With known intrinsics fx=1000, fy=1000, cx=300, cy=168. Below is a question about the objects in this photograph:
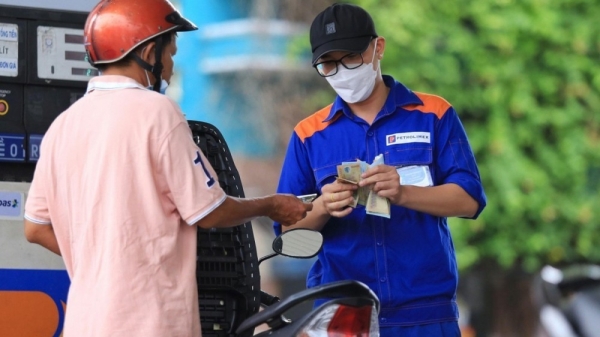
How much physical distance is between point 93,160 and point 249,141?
6.25 m

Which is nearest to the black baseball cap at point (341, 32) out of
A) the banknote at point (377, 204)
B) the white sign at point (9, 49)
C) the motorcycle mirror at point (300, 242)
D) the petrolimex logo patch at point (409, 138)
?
the petrolimex logo patch at point (409, 138)

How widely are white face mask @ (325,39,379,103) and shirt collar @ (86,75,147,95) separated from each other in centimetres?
90

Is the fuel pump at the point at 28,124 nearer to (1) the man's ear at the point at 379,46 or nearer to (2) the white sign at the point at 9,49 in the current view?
(2) the white sign at the point at 9,49

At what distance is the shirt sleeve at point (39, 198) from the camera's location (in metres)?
3.10

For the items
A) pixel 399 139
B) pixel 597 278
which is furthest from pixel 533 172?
pixel 399 139

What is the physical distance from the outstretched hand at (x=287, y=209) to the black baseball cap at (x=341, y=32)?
0.68 metres

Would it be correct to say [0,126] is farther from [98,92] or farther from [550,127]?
[550,127]

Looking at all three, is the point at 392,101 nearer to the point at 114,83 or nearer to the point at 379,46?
the point at 379,46

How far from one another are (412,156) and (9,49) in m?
1.79

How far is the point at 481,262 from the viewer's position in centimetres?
1062

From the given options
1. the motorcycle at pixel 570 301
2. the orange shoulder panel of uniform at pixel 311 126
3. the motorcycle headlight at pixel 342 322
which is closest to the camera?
the motorcycle headlight at pixel 342 322

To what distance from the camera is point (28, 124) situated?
168 inches

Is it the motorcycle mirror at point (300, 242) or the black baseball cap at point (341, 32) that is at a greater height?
the black baseball cap at point (341, 32)

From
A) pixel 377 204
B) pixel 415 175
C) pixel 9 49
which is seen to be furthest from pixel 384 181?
pixel 9 49
